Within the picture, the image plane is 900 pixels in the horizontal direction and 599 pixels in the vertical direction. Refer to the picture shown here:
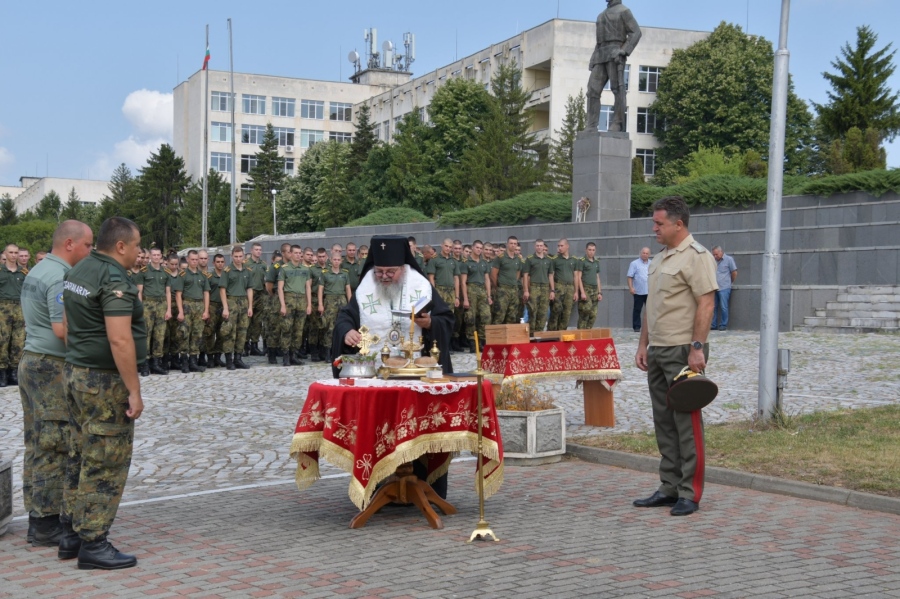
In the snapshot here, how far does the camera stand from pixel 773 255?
10.7 m

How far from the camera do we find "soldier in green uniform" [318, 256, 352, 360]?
20.1m

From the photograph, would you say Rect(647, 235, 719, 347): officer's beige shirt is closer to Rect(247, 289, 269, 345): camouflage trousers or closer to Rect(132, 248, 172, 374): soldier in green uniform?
Rect(132, 248, 172, 374): soldier in green uniform

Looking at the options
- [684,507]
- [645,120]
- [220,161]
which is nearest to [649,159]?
[645,120]

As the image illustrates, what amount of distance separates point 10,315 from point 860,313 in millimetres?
16820

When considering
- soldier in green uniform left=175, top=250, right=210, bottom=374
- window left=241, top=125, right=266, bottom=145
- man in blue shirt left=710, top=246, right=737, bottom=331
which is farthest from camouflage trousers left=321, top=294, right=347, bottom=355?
window left=241, top=125, right=266, bottom=145

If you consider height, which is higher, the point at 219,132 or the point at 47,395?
the point at 219,132

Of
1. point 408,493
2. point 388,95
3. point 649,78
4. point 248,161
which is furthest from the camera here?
point 248,161

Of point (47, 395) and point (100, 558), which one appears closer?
point (100, 558)

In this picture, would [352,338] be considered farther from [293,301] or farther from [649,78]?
[649,78]

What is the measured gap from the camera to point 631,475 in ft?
30.6

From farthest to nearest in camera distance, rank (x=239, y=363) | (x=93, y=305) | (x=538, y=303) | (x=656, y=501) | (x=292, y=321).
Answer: (x=538, y=303) < (x=292, y=321) < (x=239, y=363) < (x=656, y=501) < (x=93, y=305)

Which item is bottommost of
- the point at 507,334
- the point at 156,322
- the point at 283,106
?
the point at 156,322

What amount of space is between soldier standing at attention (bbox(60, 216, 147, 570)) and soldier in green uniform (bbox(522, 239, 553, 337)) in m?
16.3

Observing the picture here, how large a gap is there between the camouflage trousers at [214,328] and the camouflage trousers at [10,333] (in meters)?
3.28
